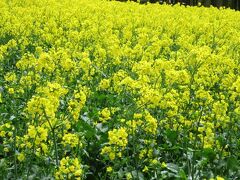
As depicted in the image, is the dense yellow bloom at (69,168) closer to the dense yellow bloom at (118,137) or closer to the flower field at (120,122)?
the flower field at (120,122)

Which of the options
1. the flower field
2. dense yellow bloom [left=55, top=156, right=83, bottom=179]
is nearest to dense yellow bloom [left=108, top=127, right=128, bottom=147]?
the flower field

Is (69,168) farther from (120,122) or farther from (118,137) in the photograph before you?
(120,122)

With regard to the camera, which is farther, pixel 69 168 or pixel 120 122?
pixel 120 122

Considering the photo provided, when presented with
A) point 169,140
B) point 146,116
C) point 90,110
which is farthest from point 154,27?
point 146,116

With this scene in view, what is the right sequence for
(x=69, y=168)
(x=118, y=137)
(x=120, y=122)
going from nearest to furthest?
1. (x=69, y=168)
2. (x=118, y=137)
3. (x=120, y=122)

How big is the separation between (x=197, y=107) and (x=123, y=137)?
1846 mm

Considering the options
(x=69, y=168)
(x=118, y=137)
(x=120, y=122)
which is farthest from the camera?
(x=120, y=122)

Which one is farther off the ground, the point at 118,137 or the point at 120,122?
the point at 118,137

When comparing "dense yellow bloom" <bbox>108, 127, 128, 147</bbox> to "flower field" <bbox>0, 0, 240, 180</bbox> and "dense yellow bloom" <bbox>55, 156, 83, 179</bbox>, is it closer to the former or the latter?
"flower field" <bbox>0, 0, 240, 180</bbox>

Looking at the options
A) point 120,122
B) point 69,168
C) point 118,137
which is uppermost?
point 118,137

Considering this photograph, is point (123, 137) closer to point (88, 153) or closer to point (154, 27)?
point (88, 153)

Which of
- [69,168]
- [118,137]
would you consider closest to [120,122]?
[118,137]

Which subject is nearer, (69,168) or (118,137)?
(69,168)

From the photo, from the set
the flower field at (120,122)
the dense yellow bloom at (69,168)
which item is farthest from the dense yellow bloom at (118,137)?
the dense yellow bloom at (69,168)
